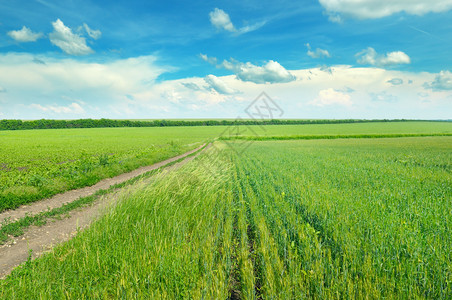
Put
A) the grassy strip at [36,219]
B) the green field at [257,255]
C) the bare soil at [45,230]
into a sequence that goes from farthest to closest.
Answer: the grassy strip at [36,219], the bare soil at [45,230], the green field at [257,255]

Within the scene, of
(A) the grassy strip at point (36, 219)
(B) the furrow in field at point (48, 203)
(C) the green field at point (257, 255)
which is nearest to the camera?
(C) the green field at point (257, 255)

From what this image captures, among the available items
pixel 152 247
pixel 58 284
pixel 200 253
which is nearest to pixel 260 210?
pixel 200 253

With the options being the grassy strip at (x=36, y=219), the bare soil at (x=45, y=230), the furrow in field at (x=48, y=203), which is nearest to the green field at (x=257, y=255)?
the bare soil at (x=45, y=230)

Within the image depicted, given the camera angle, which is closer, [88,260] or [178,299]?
[178,299]

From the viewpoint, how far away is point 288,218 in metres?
6.67

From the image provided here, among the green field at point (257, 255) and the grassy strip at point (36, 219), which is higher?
the green field at point (257, 255)

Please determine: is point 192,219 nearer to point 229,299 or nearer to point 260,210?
point 260,210

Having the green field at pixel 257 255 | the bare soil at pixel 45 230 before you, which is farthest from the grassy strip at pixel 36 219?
the green field at pixel 257 255

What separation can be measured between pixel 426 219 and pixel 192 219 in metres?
5.88

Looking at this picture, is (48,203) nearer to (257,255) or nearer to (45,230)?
(45,230)

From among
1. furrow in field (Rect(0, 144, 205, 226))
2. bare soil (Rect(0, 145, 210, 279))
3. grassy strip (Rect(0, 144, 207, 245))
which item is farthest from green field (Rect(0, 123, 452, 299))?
furrow in field (Rect(0, 144, 205, 226))

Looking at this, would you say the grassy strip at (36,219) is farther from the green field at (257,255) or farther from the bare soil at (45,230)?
the green field at (257,255)

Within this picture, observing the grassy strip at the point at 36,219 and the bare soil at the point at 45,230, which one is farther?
the grassy strip at the point at 36,219

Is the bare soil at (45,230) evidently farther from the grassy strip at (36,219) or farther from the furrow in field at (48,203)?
the grassy strip at (36,219)
